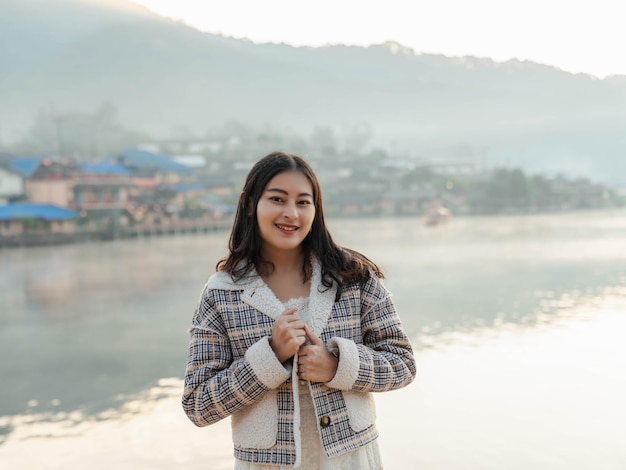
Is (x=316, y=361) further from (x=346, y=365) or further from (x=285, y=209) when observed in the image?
(x=285, y=209)

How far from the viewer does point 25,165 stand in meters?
19.3

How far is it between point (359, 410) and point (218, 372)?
6.2 inches

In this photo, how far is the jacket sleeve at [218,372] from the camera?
689mm

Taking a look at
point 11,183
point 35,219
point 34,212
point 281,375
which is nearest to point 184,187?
point 11,183

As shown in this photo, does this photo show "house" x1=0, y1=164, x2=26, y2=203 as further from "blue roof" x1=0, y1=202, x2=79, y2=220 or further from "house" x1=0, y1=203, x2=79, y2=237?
"house" x1=0, y1=203, x2=79, y2=237

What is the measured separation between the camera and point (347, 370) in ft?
2.28

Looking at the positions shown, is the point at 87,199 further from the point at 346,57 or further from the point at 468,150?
the point at 346,57

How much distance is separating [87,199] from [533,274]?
1351 centimetres

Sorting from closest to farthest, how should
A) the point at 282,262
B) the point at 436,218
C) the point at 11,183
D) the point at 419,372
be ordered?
1. the point at 282,262
2. the point at 419,372
3. the point at 11,183
4. the point at 436,218

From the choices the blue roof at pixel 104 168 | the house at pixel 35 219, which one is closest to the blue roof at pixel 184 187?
the blue roof at pixel 104 168

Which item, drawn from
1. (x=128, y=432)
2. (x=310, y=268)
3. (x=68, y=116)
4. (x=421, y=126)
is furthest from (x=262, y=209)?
(x=421, y=126)

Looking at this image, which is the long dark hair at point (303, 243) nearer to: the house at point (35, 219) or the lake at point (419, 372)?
the lake at point (419, 372)

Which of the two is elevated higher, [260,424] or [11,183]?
[11,183]

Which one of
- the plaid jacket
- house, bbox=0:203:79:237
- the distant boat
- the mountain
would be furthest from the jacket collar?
the mountain
